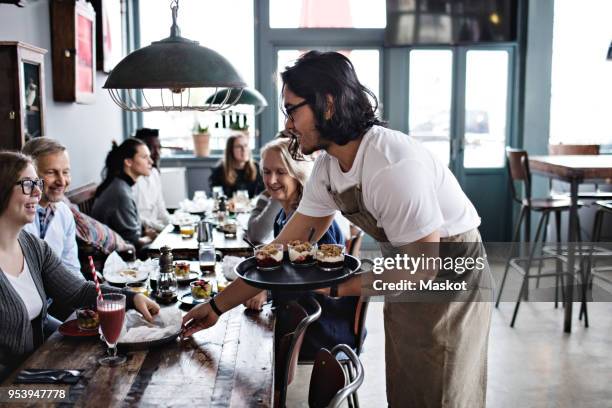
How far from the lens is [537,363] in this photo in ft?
12.3

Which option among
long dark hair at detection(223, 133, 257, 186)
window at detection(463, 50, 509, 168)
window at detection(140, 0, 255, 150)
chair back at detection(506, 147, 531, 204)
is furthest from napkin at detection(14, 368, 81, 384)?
window at detection(463, 50, 509, 168)

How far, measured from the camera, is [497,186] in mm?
6902

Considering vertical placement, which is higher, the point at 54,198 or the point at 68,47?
the point at 68,47

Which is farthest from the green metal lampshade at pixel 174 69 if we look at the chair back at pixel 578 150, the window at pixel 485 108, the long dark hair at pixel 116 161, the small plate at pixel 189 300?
the window at pixel 485 108

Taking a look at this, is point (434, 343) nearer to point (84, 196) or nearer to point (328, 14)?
point (84, 196)

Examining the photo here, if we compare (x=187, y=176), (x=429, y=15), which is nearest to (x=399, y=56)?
(x=429, y=15)

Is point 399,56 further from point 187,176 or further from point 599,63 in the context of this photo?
point 187,176

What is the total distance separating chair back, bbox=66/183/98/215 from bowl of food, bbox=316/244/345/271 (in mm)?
2968

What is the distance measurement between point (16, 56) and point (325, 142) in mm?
1823

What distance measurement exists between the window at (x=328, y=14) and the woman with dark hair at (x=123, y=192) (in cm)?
272

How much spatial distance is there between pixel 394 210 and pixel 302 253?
433 millimetres

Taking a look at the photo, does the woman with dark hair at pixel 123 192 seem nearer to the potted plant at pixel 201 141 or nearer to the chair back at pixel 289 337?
the potted plant at pixel 201 141

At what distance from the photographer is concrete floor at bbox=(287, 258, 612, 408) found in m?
3.29

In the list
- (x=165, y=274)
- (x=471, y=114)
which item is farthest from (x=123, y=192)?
(x=471, y=114)
